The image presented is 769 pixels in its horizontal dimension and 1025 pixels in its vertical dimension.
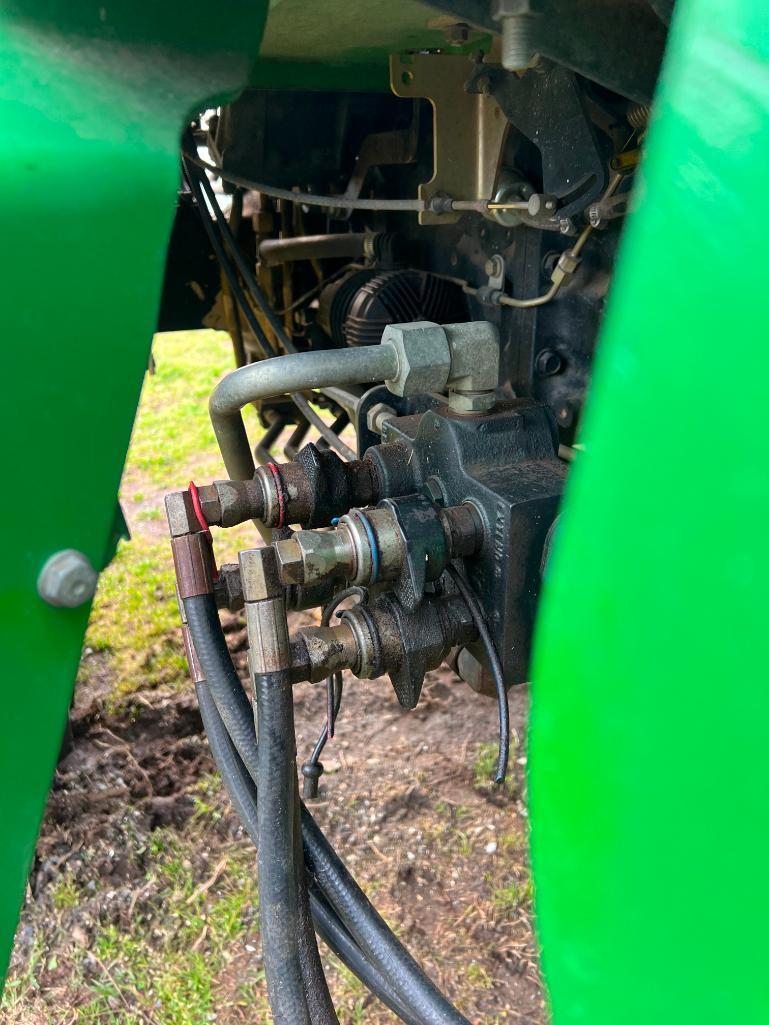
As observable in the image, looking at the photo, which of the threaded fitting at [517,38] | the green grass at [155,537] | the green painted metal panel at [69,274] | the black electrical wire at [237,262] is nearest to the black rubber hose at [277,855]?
the green painted metal panel at [69,274]

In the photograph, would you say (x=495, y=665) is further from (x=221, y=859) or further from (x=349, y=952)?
(x=221, y=859)

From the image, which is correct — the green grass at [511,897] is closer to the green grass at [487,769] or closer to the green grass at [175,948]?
the green grass at [487,769]

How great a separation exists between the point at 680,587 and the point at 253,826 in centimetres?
67

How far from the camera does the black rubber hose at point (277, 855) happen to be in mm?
830

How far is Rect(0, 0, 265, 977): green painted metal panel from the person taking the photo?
24.5 inches

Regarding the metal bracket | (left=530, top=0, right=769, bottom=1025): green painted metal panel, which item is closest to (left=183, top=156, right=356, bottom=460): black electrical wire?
the metal bracket

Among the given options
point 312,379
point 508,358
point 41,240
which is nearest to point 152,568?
point 508,358

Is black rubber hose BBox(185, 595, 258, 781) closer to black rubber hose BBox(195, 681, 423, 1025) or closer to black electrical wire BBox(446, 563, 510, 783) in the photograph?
black rubber hose BBox(195, 681, 423, 1025)

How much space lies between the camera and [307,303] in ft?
6.33

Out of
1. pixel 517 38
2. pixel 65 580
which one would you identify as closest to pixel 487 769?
pixel 65 580

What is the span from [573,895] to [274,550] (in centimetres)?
48

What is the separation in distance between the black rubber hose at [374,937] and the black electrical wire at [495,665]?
201 mm

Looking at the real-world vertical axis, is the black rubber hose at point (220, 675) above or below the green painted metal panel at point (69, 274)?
below

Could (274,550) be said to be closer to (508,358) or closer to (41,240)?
(41,240)
